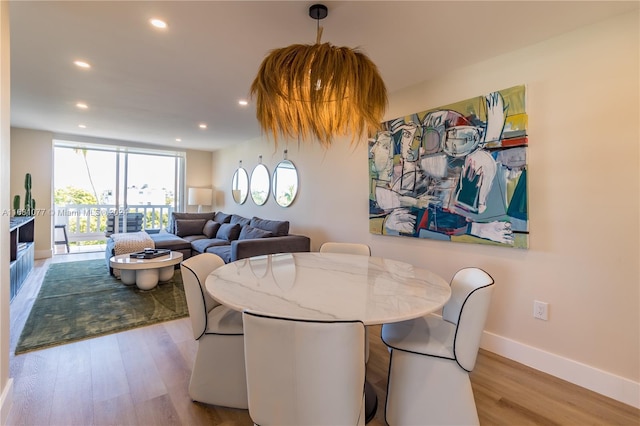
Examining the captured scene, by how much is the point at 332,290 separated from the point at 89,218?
297 inches

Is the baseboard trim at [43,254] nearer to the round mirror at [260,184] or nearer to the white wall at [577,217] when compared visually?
the round mirror at [260,184]

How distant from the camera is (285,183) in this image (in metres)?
4.91

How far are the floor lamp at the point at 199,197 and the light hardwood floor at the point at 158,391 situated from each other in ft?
15.3

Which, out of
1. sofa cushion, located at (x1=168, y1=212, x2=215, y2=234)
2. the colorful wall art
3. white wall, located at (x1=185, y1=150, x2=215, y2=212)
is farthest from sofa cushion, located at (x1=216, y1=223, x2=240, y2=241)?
the colorful wall art

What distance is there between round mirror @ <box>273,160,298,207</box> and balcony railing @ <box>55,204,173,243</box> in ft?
12.6

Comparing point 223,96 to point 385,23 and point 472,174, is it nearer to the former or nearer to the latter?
point 385,23

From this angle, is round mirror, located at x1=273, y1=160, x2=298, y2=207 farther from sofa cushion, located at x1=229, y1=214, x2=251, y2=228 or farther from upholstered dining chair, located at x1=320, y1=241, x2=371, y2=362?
upholstered dining chair, located at x1=320, y1=241, x2=371, y2=362

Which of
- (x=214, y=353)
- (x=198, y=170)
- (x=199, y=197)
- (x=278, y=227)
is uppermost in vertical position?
(x=198, y=170)

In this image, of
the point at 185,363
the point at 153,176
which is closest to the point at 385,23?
the point at 185,363

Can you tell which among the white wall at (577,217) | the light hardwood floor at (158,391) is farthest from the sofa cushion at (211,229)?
the white wall at (577,217)

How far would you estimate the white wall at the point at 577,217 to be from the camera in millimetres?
1830

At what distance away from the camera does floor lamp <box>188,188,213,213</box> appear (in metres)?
6.92

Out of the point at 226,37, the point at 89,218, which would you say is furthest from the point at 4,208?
the point at 89,218

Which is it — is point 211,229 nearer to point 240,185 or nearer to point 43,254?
point 240,185
